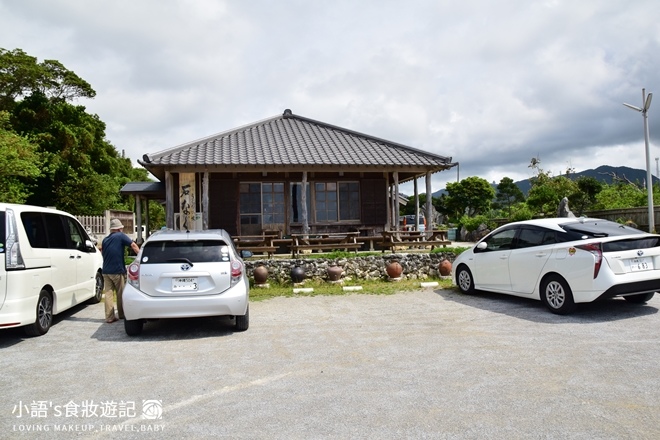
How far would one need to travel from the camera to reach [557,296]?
7035 millimetres

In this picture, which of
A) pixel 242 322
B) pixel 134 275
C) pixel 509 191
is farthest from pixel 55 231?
pixel 509 191

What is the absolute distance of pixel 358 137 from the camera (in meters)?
17.1

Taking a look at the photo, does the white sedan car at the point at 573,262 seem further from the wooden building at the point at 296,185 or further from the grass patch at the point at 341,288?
the wooden building at the point at 296,185

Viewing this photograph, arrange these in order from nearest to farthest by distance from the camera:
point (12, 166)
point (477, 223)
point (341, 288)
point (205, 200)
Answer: point (341, 288), point (205, 200), point (12, 166), point (477, 223)

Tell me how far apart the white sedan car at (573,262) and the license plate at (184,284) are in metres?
5.51

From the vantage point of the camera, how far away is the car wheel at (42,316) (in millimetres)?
6270

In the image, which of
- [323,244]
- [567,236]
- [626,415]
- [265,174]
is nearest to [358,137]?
[265,174]

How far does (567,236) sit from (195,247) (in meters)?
5.86

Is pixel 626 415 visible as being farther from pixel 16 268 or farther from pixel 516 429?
pixel 16 268

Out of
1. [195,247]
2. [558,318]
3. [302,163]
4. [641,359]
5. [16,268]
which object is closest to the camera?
[641,359]

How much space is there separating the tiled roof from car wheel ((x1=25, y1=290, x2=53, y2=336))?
6.72 m

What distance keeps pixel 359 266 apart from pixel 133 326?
→ 6190 millimetres

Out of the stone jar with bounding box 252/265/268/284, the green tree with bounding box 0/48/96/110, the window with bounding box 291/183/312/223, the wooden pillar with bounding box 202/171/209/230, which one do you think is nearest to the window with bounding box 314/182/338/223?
the window with bounding box 291/183/312/223

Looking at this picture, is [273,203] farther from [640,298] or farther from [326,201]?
[640,298]
